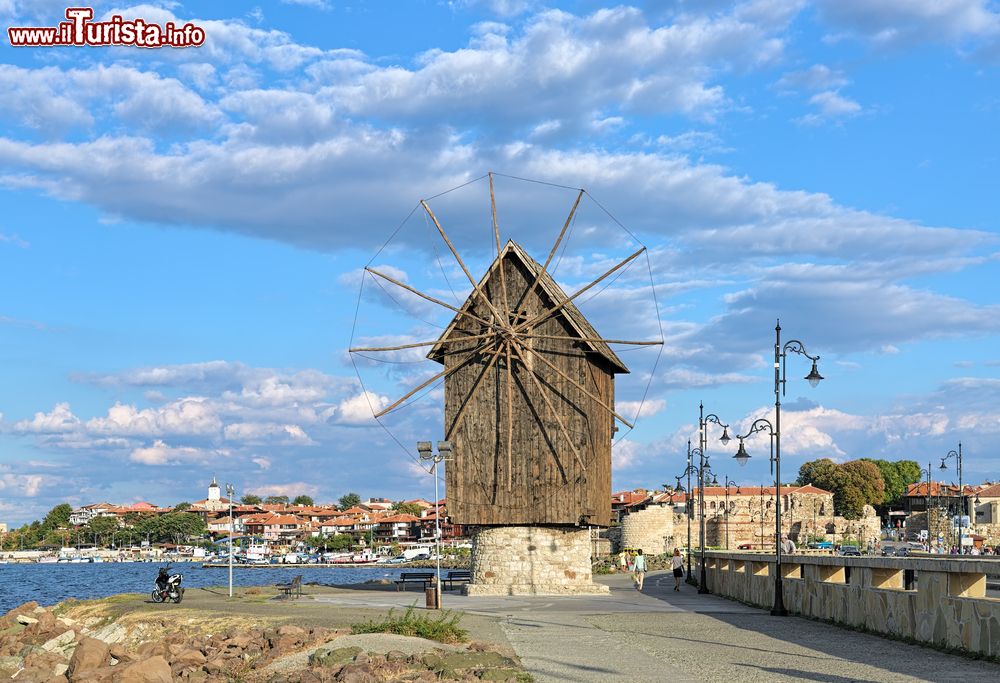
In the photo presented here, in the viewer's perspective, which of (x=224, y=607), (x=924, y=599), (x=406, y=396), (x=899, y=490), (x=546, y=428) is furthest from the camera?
(x=899, y=490)

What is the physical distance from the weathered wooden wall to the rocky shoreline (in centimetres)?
1257

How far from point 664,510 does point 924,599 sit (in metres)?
102

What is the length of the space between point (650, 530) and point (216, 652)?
3906 inches

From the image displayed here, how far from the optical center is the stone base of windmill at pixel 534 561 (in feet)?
144

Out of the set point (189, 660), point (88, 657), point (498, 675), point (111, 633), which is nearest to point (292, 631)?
point (189, 660)

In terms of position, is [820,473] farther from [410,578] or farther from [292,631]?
[292,631]

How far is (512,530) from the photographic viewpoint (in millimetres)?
44312

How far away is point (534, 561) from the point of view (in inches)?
1738

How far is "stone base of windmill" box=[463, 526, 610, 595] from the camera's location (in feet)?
144

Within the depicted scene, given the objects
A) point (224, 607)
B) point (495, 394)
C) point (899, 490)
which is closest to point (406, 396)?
point (495, 394)

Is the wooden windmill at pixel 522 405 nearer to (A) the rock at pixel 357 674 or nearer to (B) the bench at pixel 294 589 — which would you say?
(B) the bench at pixel 294 589

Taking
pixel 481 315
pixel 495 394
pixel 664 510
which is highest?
pixel 481 315

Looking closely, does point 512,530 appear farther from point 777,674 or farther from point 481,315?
point 777,674

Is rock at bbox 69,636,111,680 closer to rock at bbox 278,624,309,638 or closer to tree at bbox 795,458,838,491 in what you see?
rock at bbox 278,624,309,638
